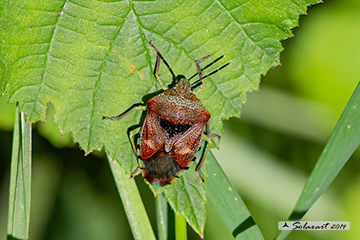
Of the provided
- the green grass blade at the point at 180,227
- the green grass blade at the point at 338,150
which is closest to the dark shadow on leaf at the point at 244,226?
the green grass blade at the point at 338,150

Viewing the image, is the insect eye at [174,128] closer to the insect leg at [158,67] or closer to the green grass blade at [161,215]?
the insect leg at [158,67]

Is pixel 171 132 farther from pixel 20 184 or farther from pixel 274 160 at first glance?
pixel 274 160

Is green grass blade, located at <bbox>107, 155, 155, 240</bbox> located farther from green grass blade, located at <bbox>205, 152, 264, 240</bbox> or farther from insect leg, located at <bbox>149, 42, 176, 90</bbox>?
insect leg, located at <bbox>149, 42, 176, 90</bbox>

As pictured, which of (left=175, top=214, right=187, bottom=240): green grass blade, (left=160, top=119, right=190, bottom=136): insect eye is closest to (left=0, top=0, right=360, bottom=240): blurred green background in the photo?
(left=160, top=119, right=190, bottom=136): insect eye

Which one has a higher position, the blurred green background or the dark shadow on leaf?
the blurred green background

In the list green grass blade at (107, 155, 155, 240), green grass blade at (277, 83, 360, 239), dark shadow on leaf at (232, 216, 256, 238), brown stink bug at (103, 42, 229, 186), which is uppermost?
brown stink bug at (103, 42, 229, 186)

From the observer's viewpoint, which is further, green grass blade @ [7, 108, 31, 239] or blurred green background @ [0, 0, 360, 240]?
blurred green background @ [0, 0, 360, 240]
